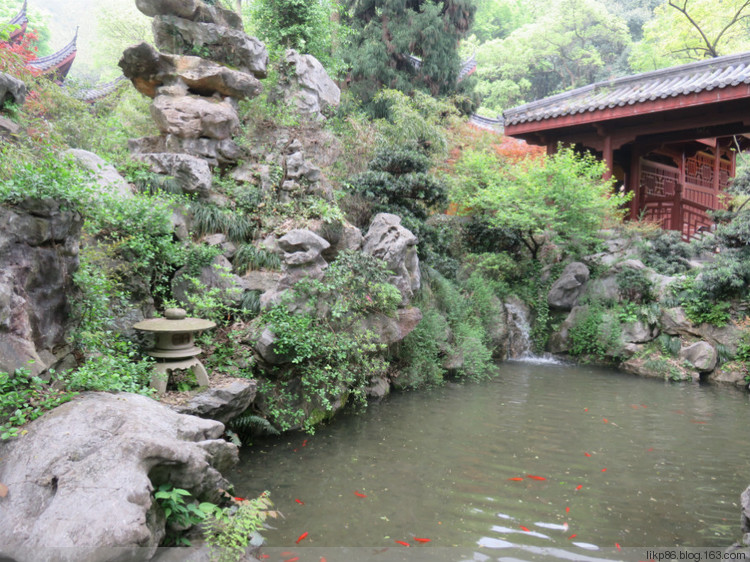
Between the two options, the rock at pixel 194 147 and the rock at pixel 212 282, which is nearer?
the rock at pixel 212 282

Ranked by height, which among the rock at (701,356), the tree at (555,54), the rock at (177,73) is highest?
the tree at (555,54)

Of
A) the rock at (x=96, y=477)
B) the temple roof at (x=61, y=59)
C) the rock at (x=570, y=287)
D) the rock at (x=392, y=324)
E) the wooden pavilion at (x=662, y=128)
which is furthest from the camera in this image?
the temple roof at (x=61, y=59)

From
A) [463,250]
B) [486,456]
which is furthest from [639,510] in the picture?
[463,250]

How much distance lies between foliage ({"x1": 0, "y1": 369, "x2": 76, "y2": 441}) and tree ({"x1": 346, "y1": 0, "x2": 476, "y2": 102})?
1105 centimetres

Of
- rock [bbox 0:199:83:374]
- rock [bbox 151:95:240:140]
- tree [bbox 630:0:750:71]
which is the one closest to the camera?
rock [bbox 0:199:83:374]

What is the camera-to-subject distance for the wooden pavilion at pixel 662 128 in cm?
1034

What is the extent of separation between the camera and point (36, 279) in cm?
362

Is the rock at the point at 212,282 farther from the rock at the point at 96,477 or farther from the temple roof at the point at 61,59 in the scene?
the temple roof at the point at 61,59

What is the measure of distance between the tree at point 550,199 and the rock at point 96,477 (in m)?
8.50

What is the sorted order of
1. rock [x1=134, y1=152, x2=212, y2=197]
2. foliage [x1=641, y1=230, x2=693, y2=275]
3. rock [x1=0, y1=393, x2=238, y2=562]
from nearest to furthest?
rock [x1=0, y1=393, x2=238, y2=562] < rock [x1=134, y1=152, x2=212, y2=197] < foliage [x1=641, y1=230, x2=693, y2=275]

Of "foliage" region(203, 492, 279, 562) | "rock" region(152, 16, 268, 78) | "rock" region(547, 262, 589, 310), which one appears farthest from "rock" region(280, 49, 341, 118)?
"foliage" region(203, 492, 279, 562)

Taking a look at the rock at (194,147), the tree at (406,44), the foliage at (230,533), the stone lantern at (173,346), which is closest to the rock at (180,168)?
the rock at (194,147)

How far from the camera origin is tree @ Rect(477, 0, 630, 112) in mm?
25750

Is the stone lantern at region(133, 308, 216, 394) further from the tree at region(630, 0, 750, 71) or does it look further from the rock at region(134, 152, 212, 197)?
the tree at region(630, 0, 750, 71)
